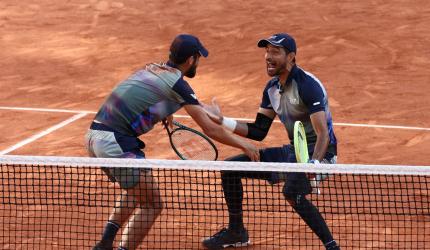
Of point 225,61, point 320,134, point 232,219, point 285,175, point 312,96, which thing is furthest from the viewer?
point 225,61

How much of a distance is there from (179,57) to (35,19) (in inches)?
471

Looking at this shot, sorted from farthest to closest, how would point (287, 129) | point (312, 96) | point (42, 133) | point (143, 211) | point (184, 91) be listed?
point (42, 133) < point (287, 129) < point (312, 96) < point (143, 211) < point (184, 91)

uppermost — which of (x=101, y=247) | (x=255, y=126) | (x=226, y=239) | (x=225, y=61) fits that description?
(x=255, y=126)

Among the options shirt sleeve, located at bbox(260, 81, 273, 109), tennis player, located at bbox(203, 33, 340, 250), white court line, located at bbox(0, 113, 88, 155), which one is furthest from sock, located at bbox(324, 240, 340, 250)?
white court line, located at bbox(0, 113, 88, 155)

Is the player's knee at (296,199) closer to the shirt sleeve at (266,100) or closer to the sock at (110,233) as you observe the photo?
the shirt sleeve at (266,100)

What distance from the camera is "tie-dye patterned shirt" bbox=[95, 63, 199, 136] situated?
27.5 ft

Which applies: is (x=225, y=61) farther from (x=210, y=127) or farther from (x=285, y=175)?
(x=210, y=127)

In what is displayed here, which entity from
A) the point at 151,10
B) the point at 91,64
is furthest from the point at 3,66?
the point at 151,10

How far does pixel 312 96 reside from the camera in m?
8.69

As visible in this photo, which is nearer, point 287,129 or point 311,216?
point 311,216

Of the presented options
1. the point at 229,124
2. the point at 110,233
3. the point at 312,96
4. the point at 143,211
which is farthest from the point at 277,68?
the point at 110,233

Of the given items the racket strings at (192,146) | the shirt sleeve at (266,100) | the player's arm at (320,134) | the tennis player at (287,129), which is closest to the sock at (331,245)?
the tennis player at (287,129)

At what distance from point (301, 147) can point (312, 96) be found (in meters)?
0.55

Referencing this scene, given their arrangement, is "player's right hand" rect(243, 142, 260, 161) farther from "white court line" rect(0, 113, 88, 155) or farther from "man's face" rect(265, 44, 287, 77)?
"white court line" rect(0, 113, 88, 155)
